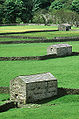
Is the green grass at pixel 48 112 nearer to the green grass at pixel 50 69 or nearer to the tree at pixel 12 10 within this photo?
the green grass at pixel 50 69

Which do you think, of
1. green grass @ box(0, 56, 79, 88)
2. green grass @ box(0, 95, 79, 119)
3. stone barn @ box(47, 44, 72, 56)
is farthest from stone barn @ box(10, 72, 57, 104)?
stone barn @ box(47, 44, 72, 56)

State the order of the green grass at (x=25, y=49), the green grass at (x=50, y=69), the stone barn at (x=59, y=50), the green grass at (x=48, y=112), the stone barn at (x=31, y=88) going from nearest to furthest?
the green grass at (x=48, y=112) → the stone barn at (x=31, y=88) → the green grass at (x=50, y=69) → the stone barn at (x=59, y=50) → the green grass at (x=25, y=49)

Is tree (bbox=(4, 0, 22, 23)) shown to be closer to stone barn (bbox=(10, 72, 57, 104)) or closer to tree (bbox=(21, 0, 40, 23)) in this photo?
tree (bbox=(21, 0, 40, 23))

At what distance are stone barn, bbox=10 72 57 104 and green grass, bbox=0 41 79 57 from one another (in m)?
34.2

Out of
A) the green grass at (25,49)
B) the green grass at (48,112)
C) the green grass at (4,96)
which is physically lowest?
the green grass at (25,49)

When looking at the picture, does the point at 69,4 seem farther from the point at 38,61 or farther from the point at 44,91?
the point at 44,91

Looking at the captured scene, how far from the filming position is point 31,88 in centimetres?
3959

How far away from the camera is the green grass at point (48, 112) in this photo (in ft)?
110

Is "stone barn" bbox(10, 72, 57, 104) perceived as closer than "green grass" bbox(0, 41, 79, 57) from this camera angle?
Yes

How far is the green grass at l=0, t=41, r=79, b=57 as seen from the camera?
7715 cm

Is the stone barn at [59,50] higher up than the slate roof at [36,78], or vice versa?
the slate roof at [36,78]

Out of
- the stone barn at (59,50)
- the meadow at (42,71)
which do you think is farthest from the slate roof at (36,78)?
the stone barn at (59,50)

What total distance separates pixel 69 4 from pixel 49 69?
474 feet

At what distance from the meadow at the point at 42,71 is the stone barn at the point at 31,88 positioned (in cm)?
128
